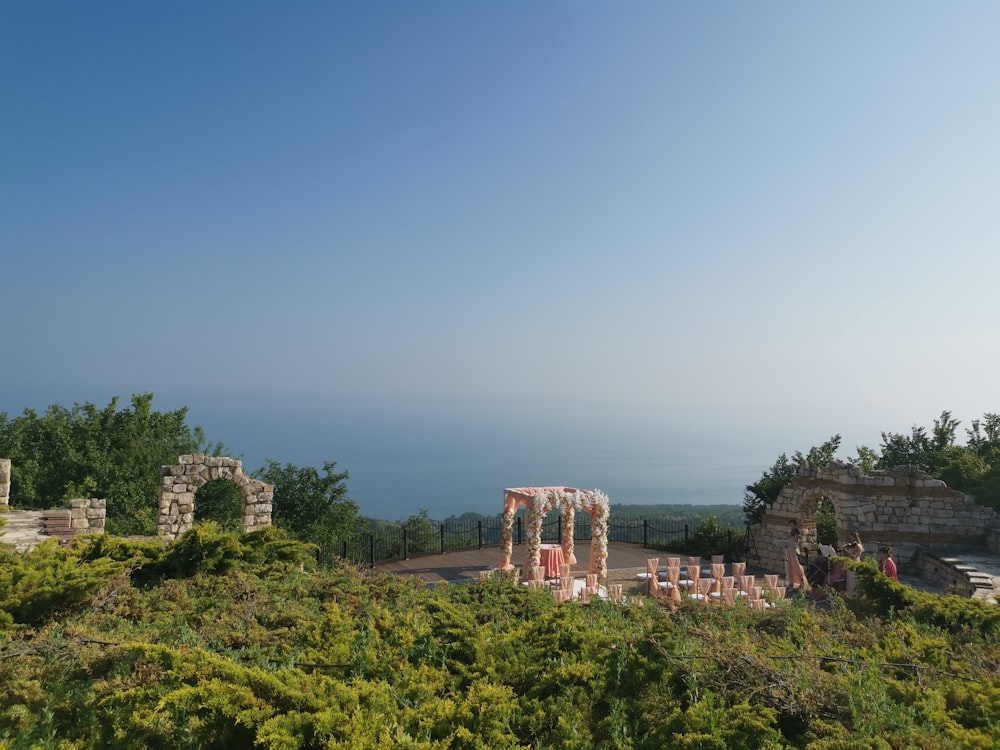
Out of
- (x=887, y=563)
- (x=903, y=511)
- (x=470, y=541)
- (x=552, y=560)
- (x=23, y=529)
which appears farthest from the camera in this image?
(x=470, y=541)

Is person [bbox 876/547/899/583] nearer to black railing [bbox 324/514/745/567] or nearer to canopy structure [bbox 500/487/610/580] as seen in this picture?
canopy structure [bbox 500/487/610/580]

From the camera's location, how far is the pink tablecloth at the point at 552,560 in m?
15.9

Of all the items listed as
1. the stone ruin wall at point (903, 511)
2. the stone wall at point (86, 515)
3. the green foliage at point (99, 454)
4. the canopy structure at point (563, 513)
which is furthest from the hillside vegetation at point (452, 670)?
the green foliage at point (99, 454)

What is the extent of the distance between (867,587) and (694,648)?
4707 mm

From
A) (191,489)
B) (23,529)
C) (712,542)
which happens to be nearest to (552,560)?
(712,542)

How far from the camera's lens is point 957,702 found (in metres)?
4.67

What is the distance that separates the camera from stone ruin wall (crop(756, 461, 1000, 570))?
53.2 ft

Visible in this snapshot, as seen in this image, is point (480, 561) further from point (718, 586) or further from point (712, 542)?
point (712, 542)

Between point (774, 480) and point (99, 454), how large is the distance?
2132 cm

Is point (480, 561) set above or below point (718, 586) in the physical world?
below

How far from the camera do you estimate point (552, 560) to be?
16000 mm

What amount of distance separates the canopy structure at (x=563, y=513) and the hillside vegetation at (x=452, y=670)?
7569mm

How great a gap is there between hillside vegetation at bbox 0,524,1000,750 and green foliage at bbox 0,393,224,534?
13.0 metres

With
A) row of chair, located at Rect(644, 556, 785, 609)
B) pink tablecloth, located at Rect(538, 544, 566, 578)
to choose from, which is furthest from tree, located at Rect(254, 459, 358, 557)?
row of chair, located at Rect(644, 556, 785, 609)
